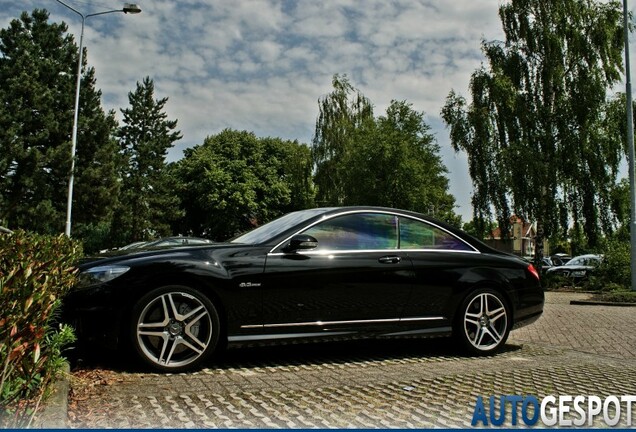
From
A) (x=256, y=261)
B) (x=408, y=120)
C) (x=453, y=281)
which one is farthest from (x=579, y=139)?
(x=256, y=261)

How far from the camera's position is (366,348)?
6352 mm

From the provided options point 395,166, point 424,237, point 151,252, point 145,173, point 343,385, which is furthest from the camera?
point 145,173

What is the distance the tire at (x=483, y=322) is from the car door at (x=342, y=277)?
771 mm

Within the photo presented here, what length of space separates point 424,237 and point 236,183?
4599 cm

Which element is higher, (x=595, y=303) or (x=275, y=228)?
(x=275, y=228)

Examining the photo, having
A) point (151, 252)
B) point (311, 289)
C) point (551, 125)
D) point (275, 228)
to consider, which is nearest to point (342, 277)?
point (311, 289)

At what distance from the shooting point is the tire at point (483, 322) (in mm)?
6039

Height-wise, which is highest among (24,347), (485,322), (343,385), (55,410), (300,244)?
(300,244)

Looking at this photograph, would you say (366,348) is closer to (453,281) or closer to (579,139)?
(453,281)

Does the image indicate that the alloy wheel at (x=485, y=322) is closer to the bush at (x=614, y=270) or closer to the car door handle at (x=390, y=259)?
the car door handle at (x=390, y=259)

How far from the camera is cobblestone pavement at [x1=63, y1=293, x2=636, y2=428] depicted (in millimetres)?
3637

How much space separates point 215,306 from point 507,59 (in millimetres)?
23907

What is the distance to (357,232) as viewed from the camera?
5.83m

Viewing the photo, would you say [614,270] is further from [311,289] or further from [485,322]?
[311,289]
